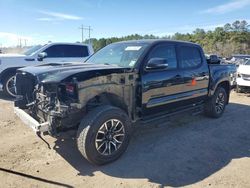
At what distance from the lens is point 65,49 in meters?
11.1

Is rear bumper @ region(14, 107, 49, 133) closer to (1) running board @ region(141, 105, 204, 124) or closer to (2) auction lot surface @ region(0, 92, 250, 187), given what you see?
(2) auction lot surface @ region(0, 92, 250, 187)

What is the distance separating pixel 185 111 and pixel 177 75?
37.3 inches

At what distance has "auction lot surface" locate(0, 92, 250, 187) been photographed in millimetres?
3814

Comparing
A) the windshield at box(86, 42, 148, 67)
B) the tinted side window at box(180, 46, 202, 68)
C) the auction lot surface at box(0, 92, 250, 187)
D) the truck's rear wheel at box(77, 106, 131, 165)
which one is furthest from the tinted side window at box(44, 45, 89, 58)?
the truck's rear wheel at box(77, 106, 131, 165)

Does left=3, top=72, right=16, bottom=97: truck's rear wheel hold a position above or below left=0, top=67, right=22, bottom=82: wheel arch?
below

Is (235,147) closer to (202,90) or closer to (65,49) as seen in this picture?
(202,90)

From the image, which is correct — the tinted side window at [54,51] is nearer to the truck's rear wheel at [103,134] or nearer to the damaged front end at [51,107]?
the damaged front end at [51,107]

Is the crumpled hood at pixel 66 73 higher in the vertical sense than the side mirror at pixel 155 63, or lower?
lower

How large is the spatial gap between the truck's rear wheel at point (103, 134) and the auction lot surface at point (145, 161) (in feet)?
0.63

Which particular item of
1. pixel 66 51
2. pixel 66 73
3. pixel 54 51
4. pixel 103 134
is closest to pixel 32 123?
pixel 66 73

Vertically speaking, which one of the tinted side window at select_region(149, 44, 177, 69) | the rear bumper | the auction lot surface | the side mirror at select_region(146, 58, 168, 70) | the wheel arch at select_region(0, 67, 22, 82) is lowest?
the auction lot surface

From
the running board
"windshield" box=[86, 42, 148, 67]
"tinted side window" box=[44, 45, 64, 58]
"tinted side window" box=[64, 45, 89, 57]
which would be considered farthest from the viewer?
"tinted side window" box=[64, 45, 89, 57]

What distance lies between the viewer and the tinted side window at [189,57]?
228 inches

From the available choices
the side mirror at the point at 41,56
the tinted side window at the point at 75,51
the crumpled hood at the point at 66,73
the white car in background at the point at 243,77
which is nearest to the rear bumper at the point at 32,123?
the crumpled hood at the point at 66,73
